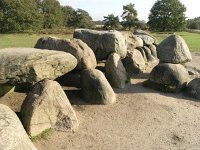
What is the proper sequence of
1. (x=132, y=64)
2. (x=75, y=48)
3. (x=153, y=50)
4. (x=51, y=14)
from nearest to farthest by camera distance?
(x=75, y=48), (x=132, y=64), (x=153, y=50), (x=51, y=14)

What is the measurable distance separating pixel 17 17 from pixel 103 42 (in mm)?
37821

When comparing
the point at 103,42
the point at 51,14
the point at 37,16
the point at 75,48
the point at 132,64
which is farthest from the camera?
the point at 51,14

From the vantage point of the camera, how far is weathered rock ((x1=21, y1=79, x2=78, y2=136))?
9.41 m

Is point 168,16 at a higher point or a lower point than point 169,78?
higher

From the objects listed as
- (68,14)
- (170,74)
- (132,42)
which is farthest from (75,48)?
(68,14)

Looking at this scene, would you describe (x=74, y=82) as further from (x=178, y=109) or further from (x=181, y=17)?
(x=181, y=17)

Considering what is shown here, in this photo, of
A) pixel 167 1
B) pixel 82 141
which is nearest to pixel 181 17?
pixel 167 1

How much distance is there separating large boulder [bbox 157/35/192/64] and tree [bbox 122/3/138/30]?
142 ft

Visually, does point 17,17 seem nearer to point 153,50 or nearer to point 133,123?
point 153,50

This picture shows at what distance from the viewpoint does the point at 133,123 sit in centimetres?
1111

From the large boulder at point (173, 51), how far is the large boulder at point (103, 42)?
2021 mm

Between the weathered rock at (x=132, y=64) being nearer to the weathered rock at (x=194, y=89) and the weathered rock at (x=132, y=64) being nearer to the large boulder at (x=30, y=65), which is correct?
the weathered rock at (x=194, y=89)

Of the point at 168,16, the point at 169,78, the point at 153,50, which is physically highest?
the point at 168,16

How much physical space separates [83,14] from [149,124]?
50.9 meters
